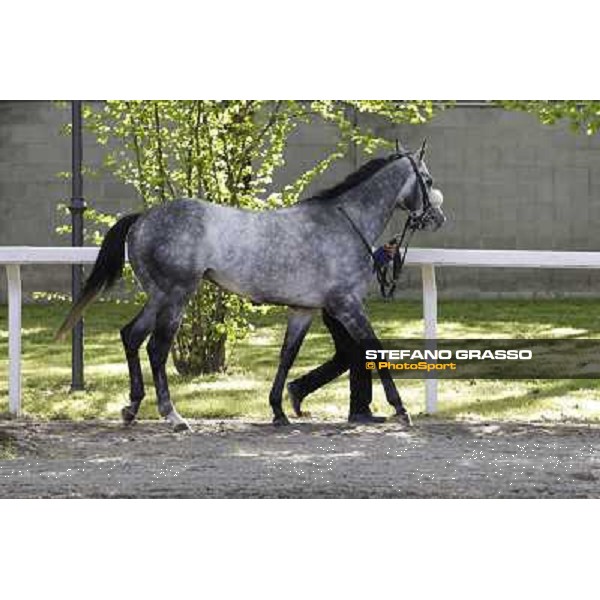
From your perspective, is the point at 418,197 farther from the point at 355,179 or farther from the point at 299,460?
the point at 299,460

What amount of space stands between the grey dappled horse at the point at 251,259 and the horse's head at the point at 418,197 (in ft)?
0.18

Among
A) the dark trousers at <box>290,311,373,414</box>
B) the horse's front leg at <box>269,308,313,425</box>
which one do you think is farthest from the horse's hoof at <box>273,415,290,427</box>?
the dark trousers at <box>290,311,373,414</box>

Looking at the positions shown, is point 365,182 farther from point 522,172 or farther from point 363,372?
point 522,172

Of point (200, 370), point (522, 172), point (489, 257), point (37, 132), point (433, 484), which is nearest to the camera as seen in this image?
point (433, 484)

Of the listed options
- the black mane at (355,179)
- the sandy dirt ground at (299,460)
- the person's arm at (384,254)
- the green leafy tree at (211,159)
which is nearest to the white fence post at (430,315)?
the sandy dirt ground at (299,460)

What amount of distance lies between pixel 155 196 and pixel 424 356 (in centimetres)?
178

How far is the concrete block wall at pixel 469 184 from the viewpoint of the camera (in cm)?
689

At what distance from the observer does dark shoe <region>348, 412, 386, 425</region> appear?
6.05m

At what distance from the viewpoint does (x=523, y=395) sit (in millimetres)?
6590

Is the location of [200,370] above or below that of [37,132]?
below

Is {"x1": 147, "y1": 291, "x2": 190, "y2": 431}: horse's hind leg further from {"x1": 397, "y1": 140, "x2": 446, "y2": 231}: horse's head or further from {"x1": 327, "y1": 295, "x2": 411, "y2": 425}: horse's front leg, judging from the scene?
{"x1": 397, "y1": 140, "x2": 446, "y2": 231}: horse's head

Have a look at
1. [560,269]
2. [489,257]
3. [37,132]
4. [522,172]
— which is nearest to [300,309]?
[489,257]

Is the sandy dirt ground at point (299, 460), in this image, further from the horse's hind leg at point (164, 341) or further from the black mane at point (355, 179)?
the black mane at point (355, 179)

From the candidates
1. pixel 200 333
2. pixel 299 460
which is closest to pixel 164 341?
pixel 299 460
